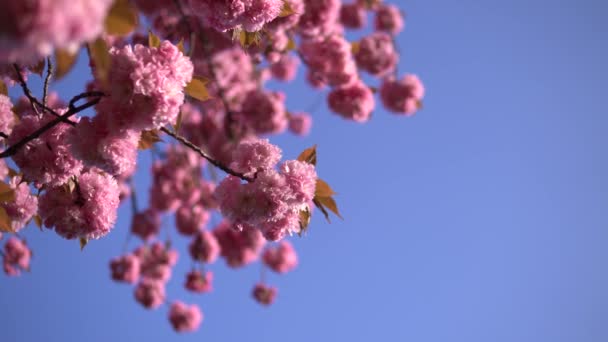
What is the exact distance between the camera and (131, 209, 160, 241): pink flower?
17.7 feet

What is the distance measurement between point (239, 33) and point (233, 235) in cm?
368

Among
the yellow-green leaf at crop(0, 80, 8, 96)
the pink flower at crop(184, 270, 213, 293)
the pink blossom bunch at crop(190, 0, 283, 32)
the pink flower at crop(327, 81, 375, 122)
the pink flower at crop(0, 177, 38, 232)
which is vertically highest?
the pink flower at crop(327, 81, 375, 122)

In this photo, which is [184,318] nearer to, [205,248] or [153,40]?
[205,248]

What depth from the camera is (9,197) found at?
1224mm

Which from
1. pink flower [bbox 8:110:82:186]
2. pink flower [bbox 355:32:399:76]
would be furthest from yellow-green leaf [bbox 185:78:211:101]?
pink flower [bbox 355:32:399:76]

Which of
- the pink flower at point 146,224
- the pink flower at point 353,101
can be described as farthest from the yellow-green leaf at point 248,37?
the pink flower at point 146,224

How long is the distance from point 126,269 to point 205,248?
1089 mm

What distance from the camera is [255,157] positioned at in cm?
125

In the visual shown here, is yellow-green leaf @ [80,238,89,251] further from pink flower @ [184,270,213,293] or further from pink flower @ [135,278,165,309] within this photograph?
pink flower @ [135,278,165,309]

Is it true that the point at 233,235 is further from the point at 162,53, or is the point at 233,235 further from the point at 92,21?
the point at 92,21

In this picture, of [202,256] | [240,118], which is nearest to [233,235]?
[202,256]

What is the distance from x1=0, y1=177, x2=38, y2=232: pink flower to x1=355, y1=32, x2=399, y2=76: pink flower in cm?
305

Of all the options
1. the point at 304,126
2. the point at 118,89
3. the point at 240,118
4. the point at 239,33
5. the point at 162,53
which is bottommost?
the point at 118,89

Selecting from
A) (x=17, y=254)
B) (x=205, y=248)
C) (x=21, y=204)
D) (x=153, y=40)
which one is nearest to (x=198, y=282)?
(x=205, y=248)
